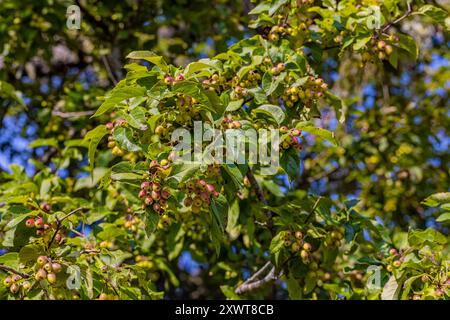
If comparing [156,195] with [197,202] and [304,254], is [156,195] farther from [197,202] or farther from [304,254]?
[304,254]

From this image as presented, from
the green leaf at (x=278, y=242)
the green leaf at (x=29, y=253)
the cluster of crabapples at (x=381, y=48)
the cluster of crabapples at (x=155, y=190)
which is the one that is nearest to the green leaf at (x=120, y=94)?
the cluster of crabapples at (x=155, y=190)

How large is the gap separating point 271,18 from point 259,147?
0.70 meters

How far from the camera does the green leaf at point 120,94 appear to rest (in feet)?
6.55

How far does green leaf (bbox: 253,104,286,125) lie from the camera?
2152 mm

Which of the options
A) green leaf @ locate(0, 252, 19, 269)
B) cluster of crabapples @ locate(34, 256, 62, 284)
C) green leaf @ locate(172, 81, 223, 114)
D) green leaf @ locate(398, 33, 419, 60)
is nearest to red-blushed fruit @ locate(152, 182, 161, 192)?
green leaf @ locate(172, 81, 223, 114)

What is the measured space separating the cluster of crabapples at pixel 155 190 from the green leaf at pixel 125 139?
0.12 metres

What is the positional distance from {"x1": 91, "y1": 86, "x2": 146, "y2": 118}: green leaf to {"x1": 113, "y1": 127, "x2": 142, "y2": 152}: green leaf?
0.30 feet

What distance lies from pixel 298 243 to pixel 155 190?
753mm

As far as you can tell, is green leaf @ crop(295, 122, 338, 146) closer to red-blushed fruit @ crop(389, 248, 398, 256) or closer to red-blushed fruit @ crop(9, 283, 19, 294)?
red-blushed fruit @ crop(389, 248, 398, 256)

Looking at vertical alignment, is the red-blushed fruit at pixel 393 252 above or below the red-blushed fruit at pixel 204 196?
below

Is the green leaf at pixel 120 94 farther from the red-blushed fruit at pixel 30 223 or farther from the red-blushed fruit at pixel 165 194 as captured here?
the red-blushed fruit at pixel 30 223

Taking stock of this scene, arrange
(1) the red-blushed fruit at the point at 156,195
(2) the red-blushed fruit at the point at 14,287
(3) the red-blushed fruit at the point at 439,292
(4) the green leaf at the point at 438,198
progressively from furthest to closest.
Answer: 1. (4) the green leaf at the point at 438,198
2. (3) the red-blushed fruit at the point at 439,292
3. (2) the red-blushed fruit at the point at 14,287
4. (1) the red-blushed fruit at the point at 156,195

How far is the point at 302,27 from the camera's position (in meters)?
2.59

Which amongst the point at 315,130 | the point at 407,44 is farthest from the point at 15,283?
the point at 407,44
